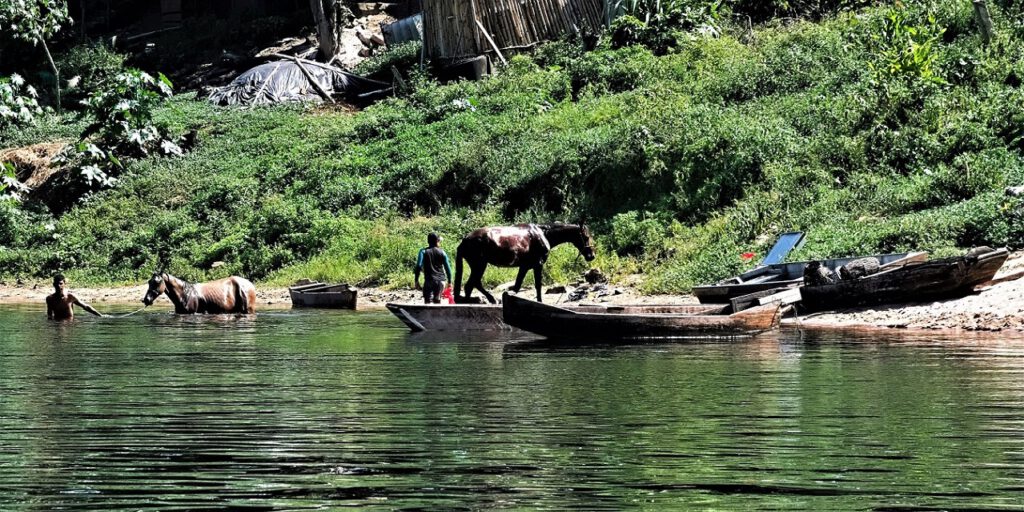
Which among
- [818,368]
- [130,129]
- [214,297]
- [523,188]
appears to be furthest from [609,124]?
[818,368]

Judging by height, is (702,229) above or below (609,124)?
below

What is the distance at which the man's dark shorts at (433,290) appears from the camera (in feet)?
67.6

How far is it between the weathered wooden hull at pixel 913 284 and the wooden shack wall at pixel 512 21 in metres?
20.1

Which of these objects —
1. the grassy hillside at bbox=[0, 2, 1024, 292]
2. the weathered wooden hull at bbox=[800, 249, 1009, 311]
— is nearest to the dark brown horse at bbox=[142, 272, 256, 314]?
the grassy hillside at bbox=[0, 2, 1024, 292]

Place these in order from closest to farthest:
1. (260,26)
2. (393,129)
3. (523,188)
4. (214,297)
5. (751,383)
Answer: (751,383), (214,297), (523,188), (393,129), (260,26)

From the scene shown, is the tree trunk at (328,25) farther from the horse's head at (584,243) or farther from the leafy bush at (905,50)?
the horse's head at (584,243)

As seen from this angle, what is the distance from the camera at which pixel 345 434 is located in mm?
9562

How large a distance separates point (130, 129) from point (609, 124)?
43.5ft

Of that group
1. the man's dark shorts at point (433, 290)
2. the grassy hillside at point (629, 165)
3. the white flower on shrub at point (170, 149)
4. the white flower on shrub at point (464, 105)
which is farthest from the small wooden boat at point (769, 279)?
the white flower on shrub at point (170, 149)

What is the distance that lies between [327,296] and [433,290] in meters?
5.21

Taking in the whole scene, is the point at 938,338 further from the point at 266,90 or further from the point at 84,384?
the point at 266,90

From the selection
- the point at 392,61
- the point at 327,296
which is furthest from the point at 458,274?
the point at 392,61

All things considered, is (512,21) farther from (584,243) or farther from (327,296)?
(584,243)

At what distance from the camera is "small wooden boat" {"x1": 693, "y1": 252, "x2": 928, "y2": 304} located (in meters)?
19.7
